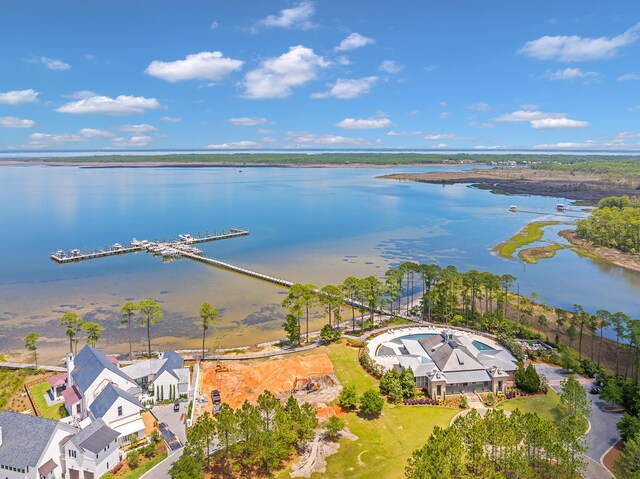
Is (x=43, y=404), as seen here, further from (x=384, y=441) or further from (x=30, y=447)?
(x=384, y=441)

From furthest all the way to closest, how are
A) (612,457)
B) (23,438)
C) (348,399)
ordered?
(348,399), (612,457), (23,438)

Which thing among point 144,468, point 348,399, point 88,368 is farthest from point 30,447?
point 348,399

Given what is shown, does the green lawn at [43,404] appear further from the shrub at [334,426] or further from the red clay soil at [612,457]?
the red clay soil at [612,457]

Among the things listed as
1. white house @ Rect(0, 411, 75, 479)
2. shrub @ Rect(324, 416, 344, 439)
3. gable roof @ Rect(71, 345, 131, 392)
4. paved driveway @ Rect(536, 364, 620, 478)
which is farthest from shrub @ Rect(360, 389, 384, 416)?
white house @ Rect(0, 411, 75, 479)

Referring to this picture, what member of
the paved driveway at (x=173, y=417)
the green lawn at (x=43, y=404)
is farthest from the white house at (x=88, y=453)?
the green lawn at (x=43, y=404)

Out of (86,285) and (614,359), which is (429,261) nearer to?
(614,359)

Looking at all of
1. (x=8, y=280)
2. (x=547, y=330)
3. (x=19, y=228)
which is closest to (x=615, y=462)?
(x=547, y=330)

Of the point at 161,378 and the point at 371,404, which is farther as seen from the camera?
the point at 161,378
